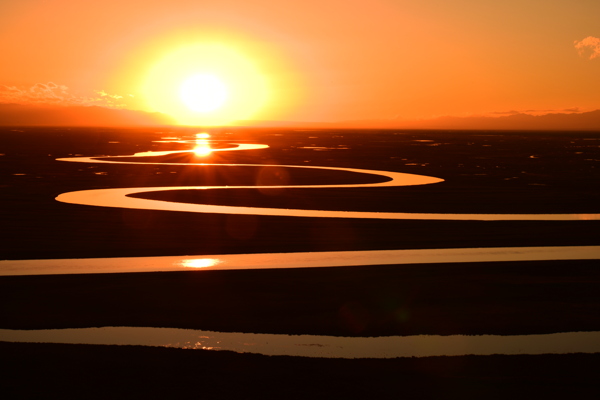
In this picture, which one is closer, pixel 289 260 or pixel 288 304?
pixel 288 304

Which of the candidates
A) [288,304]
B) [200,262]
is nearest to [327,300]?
[288,304]

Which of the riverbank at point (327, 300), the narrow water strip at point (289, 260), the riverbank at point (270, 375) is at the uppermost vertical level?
the riverbank at point (270, 375)

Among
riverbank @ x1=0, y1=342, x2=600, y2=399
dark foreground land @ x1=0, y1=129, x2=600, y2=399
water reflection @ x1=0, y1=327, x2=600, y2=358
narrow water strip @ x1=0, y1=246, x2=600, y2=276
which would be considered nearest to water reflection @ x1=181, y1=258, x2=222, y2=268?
narrow water strip @ x1=0, y1=246, x2=600, y2=276

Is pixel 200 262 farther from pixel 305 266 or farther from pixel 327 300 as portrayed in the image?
pixel 327 300

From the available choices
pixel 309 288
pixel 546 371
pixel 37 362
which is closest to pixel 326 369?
pixel 546 371

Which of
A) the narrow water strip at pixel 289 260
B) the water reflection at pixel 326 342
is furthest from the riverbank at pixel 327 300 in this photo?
the narrow water strip at pixel 289 260

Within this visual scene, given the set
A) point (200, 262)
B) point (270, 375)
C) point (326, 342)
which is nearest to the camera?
point (270, 375)

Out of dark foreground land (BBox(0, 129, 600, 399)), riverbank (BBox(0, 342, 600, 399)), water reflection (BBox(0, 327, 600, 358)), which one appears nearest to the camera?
riverbank (BBox(0, 342, 600, 399))

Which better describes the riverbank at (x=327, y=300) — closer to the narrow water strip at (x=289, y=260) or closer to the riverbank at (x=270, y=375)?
the narrow water strip at (x=289, y=260)

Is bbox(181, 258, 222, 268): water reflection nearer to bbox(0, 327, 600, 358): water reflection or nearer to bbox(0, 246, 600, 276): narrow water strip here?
bbox(0, 246, 600, 276): narrow water strip
